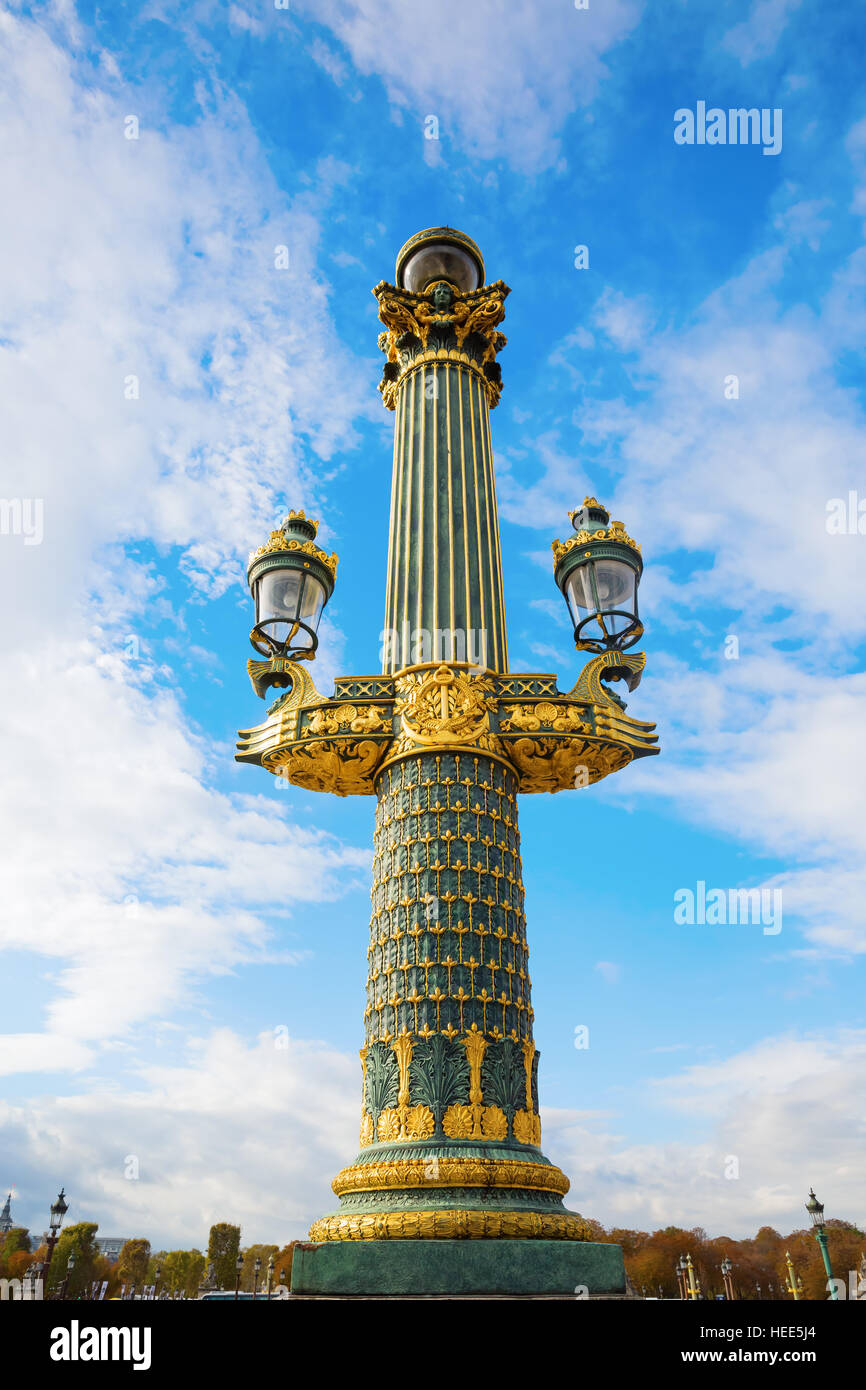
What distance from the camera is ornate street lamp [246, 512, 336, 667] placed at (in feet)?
49.1

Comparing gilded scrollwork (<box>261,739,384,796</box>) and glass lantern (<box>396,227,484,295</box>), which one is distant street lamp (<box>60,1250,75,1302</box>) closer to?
gilded scrollwork (<box>261,739,384,796</box>)

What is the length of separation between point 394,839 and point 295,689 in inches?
120

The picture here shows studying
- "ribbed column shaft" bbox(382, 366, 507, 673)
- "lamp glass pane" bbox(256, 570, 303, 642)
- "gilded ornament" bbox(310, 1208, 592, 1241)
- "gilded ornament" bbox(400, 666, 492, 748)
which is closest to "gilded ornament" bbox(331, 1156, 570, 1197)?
"gilded ornament" bbox(310, 1208, 592, 1241)

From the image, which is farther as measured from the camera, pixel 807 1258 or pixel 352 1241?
pixel 807 1258

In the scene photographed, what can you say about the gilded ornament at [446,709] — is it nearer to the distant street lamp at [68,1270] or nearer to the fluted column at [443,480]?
the fluted column at [443,480]

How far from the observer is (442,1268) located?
9.63m

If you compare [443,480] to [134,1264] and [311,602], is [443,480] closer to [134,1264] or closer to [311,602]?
[311,602]

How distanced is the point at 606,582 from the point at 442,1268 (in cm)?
988

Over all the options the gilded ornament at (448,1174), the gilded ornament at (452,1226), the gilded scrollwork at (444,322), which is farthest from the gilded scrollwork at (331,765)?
the gilded scrollwork at (444,322)

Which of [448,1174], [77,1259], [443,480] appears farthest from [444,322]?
[77,1259]

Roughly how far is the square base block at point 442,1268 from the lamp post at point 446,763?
0.10 ft
